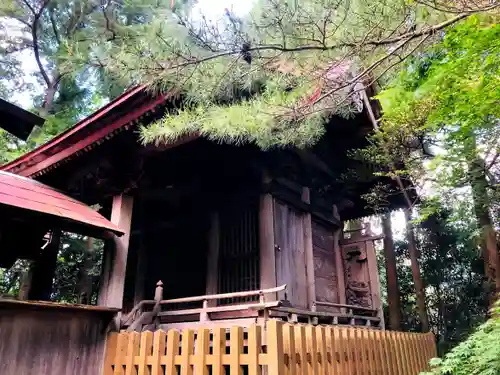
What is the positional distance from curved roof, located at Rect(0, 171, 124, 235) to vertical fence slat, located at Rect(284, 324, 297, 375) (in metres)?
2.50

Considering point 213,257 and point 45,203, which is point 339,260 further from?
point 45,203

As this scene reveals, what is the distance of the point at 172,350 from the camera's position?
3631mm

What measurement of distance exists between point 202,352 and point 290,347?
30.7 inches

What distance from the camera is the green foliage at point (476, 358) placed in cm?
430

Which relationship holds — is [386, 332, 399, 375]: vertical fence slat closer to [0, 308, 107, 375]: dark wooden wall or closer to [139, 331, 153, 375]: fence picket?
[139, 331, 153, 375]: fence picket

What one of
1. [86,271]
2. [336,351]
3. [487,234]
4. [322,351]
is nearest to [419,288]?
[487,234]

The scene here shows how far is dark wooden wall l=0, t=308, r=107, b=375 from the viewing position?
3748mm

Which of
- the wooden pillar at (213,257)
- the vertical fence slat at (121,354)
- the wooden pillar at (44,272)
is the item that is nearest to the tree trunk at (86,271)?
the wooden pillar at (44,272)

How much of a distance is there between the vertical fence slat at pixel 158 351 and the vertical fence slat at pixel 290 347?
1.22 meters

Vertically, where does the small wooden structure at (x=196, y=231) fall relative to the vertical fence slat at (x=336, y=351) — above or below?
above

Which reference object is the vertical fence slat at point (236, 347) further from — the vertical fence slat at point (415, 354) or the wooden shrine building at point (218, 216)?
the vertical fence slat at point (415, 354)

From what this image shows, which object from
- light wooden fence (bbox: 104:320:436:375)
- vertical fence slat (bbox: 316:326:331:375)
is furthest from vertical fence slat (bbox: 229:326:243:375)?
vertical fence slat (bbox: 316:326:331:375)

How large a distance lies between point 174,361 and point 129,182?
2.62 metres

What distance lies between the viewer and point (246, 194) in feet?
20.9
